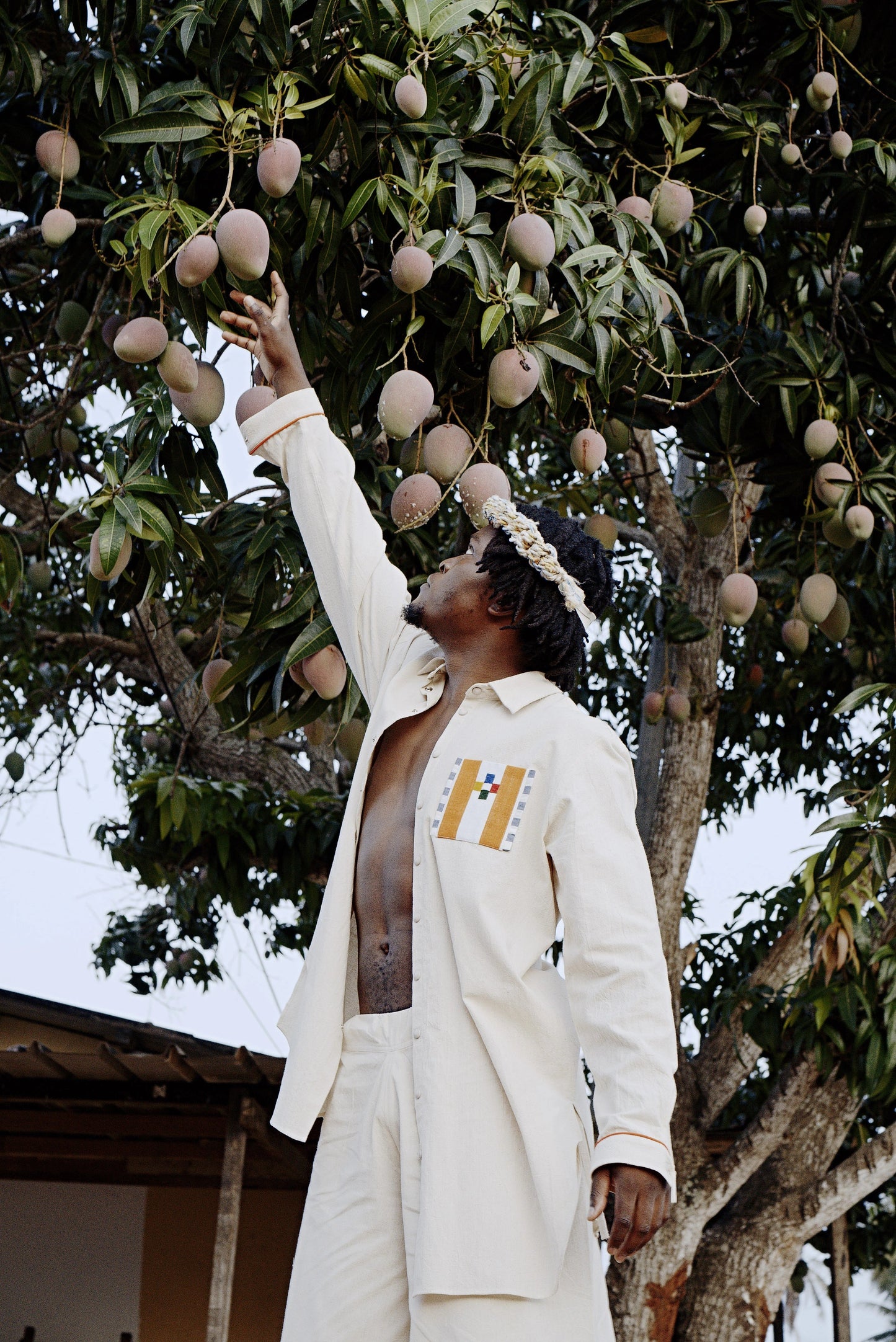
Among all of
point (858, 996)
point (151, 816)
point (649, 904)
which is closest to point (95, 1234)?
point (151, 816)

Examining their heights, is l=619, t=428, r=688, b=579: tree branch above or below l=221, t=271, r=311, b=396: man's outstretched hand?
above

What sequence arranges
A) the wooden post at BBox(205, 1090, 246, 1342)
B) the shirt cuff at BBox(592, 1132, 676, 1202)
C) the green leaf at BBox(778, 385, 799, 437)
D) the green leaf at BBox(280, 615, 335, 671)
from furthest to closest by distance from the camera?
the wooden post at BBox(205, 1090, 246, 1342) → the green leaf at BBox(778, 385, 799, 437) → the green leaf at BBox(280, 615, 335, 671) → the shirt cuff at BBox(592, 1132, 676, 1202)

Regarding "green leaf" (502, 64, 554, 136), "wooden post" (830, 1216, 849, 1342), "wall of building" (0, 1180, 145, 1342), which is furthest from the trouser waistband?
"wall of building" (0, 1180, 145, 1342)

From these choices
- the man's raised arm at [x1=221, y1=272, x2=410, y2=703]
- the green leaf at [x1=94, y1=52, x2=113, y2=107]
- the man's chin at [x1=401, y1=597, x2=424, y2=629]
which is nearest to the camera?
the man's chin at [x1=401, y1=597, x2=424, y2=629]

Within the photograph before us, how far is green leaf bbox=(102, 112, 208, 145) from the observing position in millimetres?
2287

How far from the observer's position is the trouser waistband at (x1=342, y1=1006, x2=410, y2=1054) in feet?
5.55

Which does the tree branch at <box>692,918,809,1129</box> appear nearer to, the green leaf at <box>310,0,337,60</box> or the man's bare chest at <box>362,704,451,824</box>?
the man's bare chest at <box>362,704,451,824</box>

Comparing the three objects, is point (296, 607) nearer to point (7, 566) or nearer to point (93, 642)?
point (7, 566)

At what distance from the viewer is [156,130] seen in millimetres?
2301

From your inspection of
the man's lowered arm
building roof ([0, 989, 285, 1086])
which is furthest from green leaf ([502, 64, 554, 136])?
building roof ([0, 989, 285, 1086])

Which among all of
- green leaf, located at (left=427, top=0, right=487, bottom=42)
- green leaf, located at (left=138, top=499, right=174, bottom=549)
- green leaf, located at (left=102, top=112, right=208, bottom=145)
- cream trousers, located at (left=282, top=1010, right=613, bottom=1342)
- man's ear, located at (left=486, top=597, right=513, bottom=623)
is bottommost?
cream trousers, located at (left=282, top=1010, right=613, bottom=1342)

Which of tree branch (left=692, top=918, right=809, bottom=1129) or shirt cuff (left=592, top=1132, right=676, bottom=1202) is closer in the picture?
shirt cuff (left=592, top=1132, right=676, bottom=1202)

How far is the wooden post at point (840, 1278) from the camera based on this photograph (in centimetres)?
672

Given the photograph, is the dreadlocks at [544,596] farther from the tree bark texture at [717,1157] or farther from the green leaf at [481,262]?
the tree bark texture at [717,1157]
